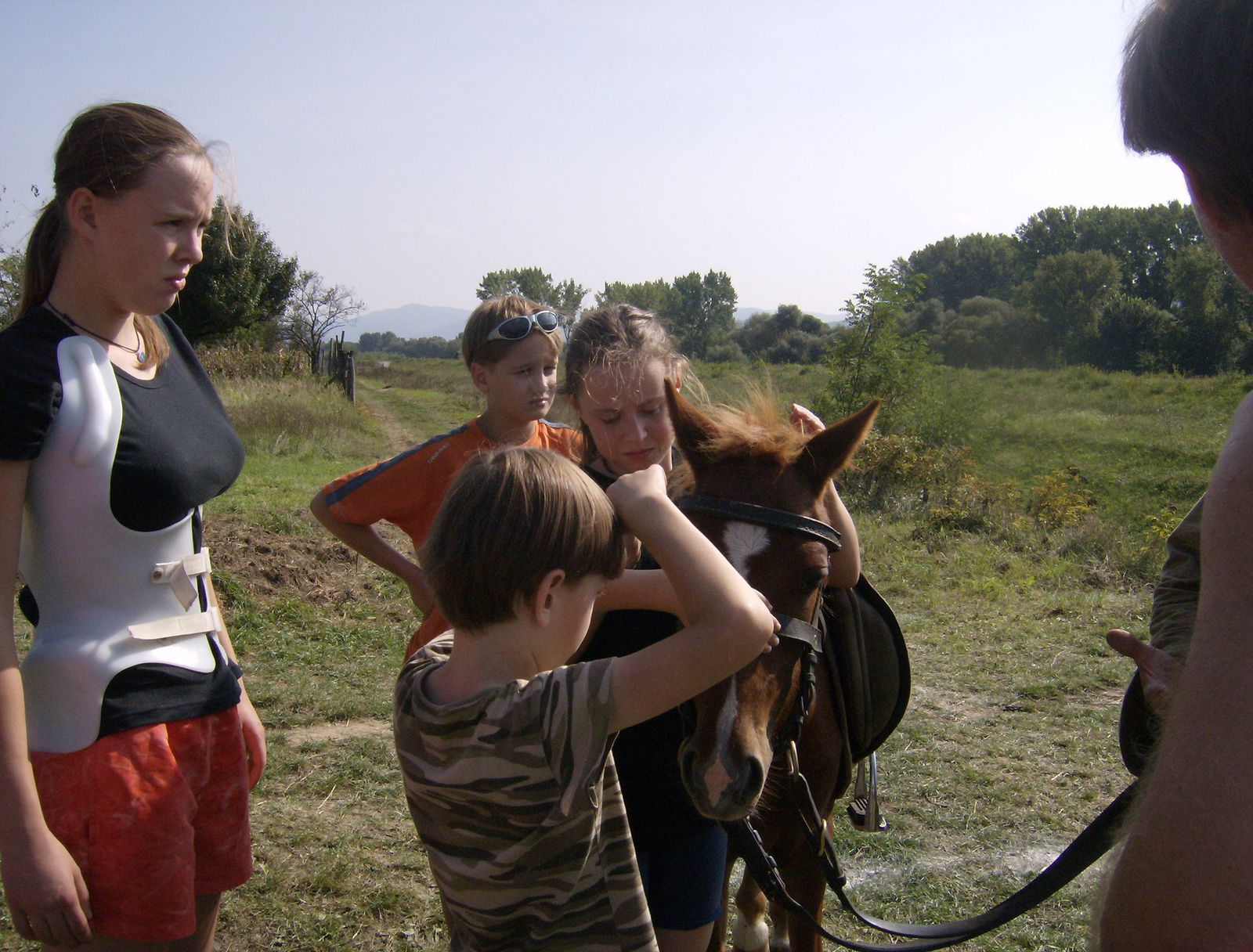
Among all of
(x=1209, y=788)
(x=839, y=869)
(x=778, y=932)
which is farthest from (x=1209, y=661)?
(x=778, y=932)

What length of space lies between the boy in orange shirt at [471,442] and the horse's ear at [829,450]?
74 cm

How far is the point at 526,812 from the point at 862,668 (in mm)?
1554

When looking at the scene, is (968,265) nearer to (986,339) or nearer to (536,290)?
(986,339)

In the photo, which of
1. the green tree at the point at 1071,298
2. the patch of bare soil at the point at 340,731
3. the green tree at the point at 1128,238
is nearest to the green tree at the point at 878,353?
the patch of bare soil at the point at 340,731

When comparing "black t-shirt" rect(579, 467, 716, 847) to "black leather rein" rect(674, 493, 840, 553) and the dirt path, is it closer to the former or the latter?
"black leather rein" rect(674, 493, 840, 553)

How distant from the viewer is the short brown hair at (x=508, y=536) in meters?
1.25

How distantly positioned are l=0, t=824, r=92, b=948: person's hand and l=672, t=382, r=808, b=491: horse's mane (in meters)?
1.53

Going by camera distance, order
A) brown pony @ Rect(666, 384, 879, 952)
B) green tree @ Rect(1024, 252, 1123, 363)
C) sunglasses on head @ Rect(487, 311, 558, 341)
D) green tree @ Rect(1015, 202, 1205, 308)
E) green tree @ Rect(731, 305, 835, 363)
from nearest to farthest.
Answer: brown pony @ Rect(666, 384, 879, 952)
sunglasses on head @ Rect(487, 311, 558, 341)
green tree @ Rect(731, 305, 835, 363)
green tree @ Rect(1024, 252, 1123, 363)
green tree @ Rect(1015, 202, 1205, 308)

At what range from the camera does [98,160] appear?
5.12 feet

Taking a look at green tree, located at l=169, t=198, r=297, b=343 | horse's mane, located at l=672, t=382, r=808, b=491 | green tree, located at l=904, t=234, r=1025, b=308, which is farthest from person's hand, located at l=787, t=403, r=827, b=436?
green tree, located at l=904, t=234, r=1025, b=308

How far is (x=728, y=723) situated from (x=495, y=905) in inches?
23.7

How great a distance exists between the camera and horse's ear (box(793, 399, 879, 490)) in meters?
2.05

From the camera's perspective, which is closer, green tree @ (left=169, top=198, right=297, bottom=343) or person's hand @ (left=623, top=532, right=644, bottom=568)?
person's hand @ (left=623, top=532, right=644, bottom=568)

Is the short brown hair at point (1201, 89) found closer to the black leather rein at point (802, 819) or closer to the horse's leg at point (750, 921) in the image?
the black leather rein at point (802, 819)
